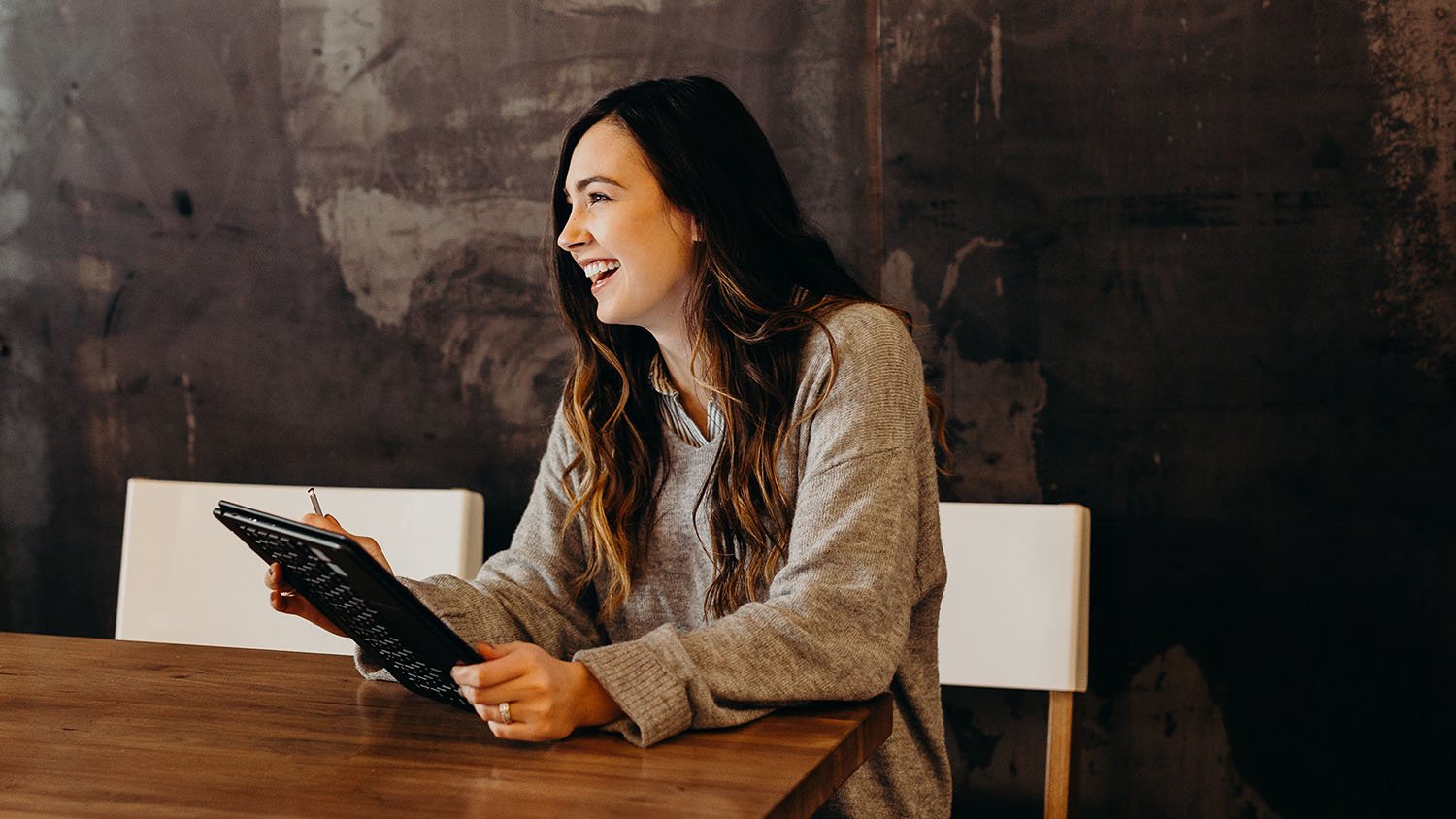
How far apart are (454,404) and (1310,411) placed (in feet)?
4.98

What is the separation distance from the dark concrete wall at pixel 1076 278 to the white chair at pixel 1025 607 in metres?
0.25

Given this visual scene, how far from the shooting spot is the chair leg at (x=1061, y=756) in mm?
1816

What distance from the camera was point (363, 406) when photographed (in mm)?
2422

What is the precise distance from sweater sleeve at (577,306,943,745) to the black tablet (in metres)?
0.13

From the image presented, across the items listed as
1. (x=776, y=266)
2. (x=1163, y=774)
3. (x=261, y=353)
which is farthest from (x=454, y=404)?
(x=1163, y=774)

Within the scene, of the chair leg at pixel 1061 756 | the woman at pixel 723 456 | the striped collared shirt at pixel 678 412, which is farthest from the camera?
the chair leg at pixel 1061 756

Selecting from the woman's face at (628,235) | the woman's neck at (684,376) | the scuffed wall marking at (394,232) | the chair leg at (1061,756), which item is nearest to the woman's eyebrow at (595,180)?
the woman's face at (628,235)

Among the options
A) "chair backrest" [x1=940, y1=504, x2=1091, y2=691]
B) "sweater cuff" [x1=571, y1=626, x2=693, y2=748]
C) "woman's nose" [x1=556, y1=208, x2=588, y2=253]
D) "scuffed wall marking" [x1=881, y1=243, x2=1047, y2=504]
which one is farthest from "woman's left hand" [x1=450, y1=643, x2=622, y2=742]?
"scuffed wall marking" [x1=881, y1=243, x2=1047, y2=504]

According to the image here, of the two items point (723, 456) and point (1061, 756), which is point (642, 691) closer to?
point (723, 456)

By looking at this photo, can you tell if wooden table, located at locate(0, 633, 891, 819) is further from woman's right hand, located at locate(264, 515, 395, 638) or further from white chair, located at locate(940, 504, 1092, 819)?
white chair, located at locate(940, 504, 1092, 819)

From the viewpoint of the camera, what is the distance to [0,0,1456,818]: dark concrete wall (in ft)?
6.42

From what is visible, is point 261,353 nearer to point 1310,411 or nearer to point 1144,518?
point 1144,518

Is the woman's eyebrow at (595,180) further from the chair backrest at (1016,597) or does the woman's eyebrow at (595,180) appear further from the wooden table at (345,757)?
the chair backrest at (1016,597)

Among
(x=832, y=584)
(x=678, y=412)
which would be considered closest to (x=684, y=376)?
(x=678, y=412)
